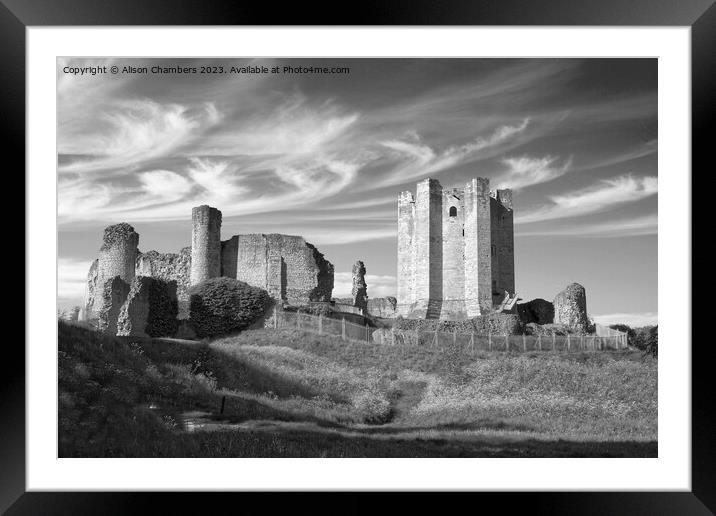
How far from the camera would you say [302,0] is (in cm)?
1072

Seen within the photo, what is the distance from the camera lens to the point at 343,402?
16656 millimetres

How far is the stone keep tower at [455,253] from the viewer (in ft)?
118

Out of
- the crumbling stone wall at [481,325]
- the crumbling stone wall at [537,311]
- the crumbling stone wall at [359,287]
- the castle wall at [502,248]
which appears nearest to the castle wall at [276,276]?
the crumbling stone wall at [359,287]

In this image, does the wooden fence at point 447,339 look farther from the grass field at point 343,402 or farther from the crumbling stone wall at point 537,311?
the crumbling stone wall at point 537,311

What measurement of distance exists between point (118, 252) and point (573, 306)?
20904mm

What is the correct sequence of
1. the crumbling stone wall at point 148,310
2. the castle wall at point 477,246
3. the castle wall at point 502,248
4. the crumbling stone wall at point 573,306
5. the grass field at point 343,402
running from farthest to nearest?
the castle wall at point 502,248, the castle wall at point 477,246, the crumbling stone wall at point 573,306, the crumbling stone wall at point 148,310, the grass field at point 343,402

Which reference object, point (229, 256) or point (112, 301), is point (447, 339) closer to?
point (112, 301)

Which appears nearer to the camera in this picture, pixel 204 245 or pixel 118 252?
pixel 118 252

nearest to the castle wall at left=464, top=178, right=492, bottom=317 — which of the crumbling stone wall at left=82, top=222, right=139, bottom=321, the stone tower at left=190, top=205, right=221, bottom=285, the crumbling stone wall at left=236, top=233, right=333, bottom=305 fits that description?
the crumbling stone wall at left=236, top=233, right=333, bottom=305

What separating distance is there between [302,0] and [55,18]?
384 cm

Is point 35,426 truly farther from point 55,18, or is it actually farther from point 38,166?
point 55,18

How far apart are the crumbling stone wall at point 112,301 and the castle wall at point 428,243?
1495 cm

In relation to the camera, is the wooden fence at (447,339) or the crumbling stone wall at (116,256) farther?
the crumbling stone wall at (116,256)

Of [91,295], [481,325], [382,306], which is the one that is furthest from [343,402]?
[382,306]
